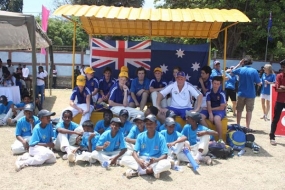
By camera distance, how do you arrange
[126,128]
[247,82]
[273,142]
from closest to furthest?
[126,128], [273,142], [247,82]

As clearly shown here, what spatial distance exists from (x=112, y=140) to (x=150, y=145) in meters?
0.71

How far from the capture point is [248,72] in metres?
8.39

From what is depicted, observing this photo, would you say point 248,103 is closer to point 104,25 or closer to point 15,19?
point 104,25

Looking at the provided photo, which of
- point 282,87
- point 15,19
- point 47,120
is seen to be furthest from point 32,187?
point 282,87

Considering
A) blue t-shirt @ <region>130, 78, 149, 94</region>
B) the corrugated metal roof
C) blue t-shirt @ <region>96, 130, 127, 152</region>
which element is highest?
the corrugated metal roof

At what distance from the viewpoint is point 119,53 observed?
9133 mm

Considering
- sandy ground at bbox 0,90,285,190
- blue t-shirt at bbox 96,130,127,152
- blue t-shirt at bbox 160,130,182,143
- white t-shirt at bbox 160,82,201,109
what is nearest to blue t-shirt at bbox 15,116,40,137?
sandy ground at bbox 0,90,285,190

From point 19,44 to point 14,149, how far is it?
716cm

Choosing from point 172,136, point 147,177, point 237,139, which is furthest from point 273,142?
point 147,177

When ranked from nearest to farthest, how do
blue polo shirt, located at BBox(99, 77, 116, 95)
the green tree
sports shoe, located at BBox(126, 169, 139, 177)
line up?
1. sports shoe, located at BBox(126, 169, 139, 177)
2. blue polo shirt, located at BBox(99, 77, 116, 95)
3. the green tree

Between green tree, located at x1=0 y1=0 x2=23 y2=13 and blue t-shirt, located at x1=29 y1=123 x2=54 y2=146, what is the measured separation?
139 feet

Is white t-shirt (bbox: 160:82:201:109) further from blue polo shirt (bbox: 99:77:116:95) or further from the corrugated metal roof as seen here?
blue polo shirt (bbox: 99:77:116:95)

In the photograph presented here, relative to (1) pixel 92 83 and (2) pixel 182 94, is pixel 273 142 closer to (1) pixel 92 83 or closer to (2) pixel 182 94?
(2) pixel 182 94

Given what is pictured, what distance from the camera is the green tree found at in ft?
143
